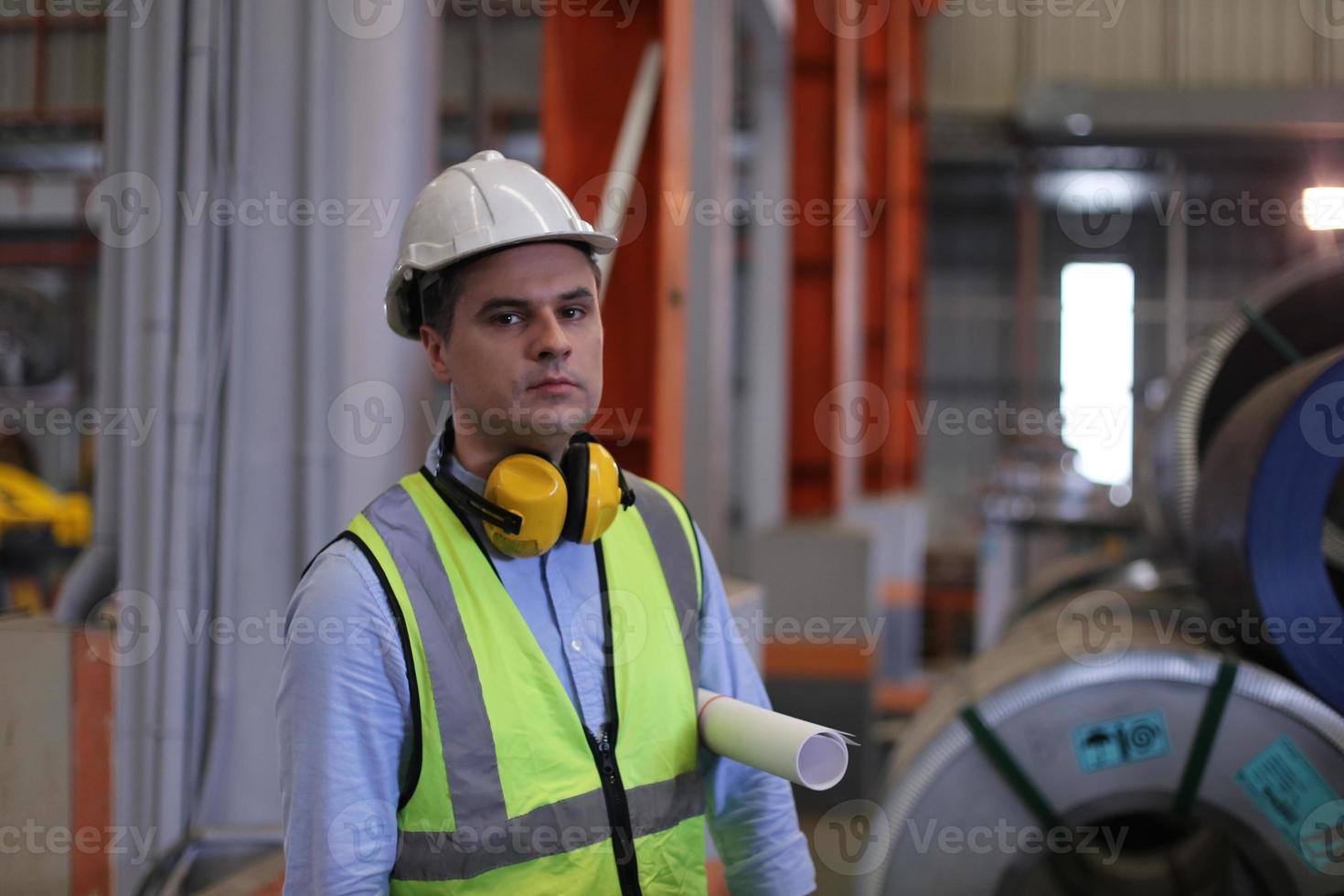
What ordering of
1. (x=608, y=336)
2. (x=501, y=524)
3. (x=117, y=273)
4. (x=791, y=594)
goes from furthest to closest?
1. (x=791, y=594)
2. (x=608, y=336)
3. (x=117, y=273)
4. (x=501, y=524)

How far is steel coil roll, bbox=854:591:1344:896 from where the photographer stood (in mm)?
2482

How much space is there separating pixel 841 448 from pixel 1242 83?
14.6 m

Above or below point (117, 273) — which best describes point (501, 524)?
below

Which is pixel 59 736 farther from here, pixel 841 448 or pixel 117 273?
pixel 841 448

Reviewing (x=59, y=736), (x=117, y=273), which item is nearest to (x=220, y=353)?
(x=117, y=273)

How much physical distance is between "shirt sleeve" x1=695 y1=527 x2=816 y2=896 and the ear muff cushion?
0.37 meters

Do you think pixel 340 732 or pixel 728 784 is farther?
pixel 728 784

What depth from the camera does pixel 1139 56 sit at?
62.1ft

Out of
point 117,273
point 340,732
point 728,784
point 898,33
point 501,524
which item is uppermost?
point 898,33
